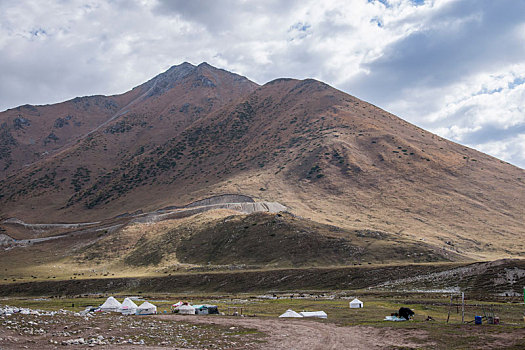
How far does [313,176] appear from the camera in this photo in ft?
417

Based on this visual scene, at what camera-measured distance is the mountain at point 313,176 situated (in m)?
101

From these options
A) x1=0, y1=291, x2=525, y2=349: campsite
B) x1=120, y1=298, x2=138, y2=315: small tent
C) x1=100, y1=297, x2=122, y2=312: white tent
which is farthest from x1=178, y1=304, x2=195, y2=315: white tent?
x1=100, y1=297, x2=122, y2=312: white tent

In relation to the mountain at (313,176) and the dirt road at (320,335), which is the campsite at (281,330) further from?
the mountain at (313,176)

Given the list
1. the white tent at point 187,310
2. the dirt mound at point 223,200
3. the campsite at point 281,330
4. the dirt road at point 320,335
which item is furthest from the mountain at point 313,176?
the dirt road at point 320,335

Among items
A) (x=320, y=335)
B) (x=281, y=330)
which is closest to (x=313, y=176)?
(x=281, y=330)

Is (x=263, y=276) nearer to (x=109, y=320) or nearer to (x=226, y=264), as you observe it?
(x=226, y=264)

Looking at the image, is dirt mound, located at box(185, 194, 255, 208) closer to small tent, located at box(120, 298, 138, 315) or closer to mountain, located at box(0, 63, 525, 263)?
mountain, located at box(0, 63, 525, 263)

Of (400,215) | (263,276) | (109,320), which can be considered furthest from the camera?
(400,215)

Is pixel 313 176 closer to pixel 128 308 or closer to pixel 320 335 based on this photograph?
pixel 128 308

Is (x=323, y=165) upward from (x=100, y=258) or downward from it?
upward

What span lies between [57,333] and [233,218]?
68616 mm

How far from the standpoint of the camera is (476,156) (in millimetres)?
145125

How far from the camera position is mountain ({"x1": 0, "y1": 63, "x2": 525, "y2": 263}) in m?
101

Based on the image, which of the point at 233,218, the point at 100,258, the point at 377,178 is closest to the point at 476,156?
the point at 377,178
